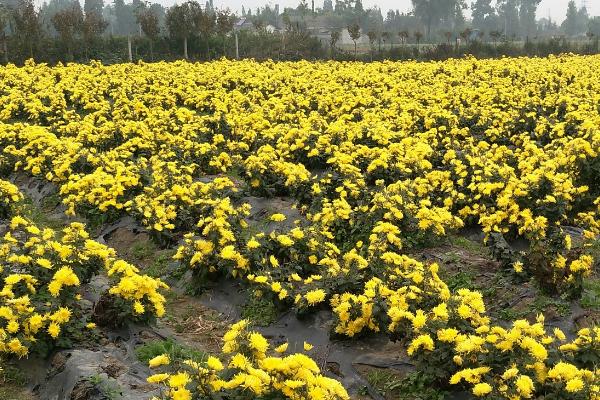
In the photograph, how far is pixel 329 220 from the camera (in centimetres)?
784

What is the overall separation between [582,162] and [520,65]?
15.8 m

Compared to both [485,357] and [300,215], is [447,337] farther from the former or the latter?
[300,215]

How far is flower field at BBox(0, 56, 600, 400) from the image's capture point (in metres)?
4.38

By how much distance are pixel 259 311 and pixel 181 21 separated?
29.2 meters

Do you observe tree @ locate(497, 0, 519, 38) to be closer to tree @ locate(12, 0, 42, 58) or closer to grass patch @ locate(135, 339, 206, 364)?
tree @ locate(12, 0, 42, 58)

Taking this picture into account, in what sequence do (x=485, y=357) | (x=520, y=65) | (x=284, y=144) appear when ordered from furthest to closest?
(x=520, y=65)
(x=284, y=144)
(x=485, y=357)

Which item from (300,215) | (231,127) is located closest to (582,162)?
(300,215)

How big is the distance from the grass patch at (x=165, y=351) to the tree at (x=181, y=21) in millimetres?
29046

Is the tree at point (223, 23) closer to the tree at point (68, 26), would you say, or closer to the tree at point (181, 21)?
the tree at point (181, 21)

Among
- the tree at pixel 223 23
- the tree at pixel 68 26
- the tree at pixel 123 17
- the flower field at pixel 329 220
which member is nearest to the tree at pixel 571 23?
the tree at pixel 123 17

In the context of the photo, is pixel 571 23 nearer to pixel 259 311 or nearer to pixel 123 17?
pixel 123 17

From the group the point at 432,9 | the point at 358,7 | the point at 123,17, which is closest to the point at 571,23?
the point at 432,9

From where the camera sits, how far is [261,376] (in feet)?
12.1

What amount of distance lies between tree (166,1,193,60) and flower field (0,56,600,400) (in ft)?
56.6
